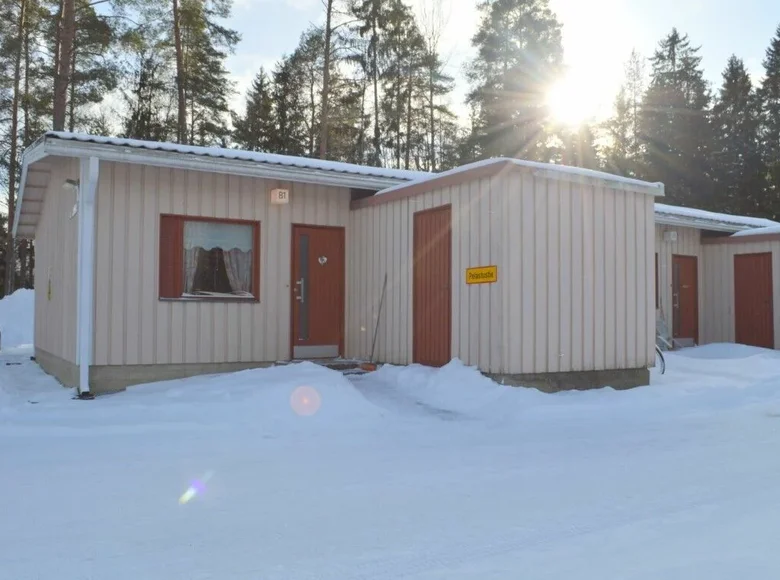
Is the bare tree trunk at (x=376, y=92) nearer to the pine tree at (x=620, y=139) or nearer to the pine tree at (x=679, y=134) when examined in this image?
the pine tree at (x=620, y=139)

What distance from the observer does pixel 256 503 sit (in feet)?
13.7

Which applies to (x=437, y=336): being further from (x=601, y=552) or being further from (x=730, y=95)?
(x=730, y=95)

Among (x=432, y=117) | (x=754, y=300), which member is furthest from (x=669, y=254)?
(x=432, y=117)

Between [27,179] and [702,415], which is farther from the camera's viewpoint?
[27,179]

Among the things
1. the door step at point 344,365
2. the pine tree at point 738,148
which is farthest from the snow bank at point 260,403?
the pine tree at point 738,148

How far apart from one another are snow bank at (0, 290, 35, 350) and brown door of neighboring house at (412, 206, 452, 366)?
41.7ft

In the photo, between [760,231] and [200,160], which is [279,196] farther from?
[760,231]

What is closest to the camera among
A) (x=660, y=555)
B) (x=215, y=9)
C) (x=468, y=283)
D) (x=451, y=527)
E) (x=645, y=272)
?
(x=660, y=555)

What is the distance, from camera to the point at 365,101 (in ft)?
87.1

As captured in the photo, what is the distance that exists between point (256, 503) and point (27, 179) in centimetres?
860

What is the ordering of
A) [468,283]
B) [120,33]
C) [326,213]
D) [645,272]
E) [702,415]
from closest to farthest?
[702,415]
[468,283]
[645,272]
[326,213]
[120,33]

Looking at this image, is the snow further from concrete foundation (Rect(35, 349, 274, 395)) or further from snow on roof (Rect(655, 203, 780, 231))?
concrete foundation (Rect(35, 349, 274, 395))

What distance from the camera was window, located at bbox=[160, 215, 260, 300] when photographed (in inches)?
353

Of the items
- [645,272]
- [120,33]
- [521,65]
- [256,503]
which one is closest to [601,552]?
[256,503]
